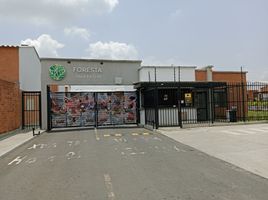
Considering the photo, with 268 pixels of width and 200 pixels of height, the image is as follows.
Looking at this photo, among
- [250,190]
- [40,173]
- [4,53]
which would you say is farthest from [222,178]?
[4,53]

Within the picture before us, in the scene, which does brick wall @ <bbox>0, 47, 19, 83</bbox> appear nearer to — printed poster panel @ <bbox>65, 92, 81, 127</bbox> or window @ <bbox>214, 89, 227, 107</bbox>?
printed poster panel @ <bbox>65, 92, 81, 127</bbox>

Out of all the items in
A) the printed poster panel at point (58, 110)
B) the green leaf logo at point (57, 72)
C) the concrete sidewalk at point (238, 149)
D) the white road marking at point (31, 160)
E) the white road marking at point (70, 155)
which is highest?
the green leaf logo at point (57, 72)

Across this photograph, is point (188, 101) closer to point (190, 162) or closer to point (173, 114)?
point (173, 114)

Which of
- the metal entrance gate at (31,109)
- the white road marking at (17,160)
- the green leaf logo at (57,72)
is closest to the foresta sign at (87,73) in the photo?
the green leaf logo at (57,72)

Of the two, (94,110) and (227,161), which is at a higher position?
(94,110)

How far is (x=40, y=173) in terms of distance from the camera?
8617 millimetres

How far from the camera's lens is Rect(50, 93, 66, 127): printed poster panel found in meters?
24.0

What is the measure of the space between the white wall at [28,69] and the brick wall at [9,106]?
2252 millimetres

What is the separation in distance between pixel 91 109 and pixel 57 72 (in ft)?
11.9

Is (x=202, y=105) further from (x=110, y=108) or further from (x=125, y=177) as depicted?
(x=125, y=177)

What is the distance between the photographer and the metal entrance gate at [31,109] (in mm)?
25047

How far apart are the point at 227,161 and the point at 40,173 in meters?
5.34

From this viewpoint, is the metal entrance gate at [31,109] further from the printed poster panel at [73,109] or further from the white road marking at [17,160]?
the white road marking at [17,160]

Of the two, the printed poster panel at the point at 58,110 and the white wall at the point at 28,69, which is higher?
the white wall at the point at 28,69
